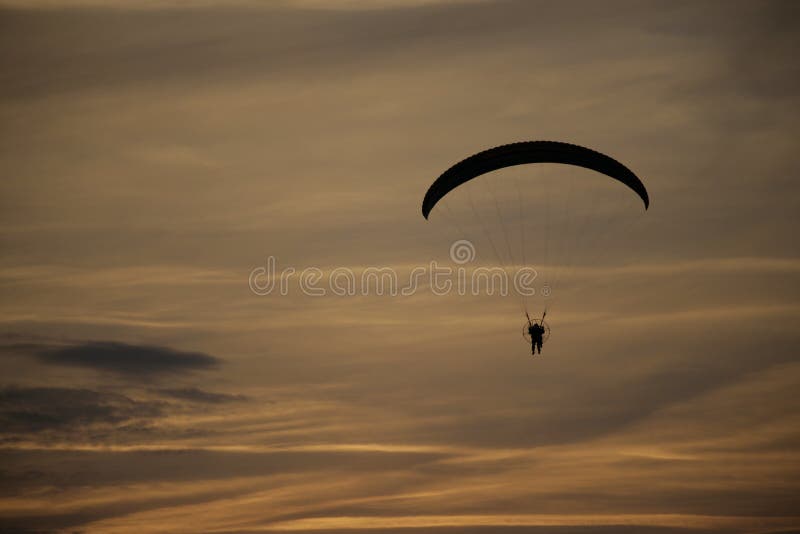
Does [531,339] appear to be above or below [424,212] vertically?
below

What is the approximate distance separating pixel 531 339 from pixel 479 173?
1093 cm

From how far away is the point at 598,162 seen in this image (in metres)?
95.7

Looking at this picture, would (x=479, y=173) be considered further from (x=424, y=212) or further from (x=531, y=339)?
(x=531, y=339)

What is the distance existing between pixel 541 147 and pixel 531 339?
40.6ft

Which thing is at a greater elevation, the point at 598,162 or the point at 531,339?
the point at 598,162

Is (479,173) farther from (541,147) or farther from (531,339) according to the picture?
(531,339)

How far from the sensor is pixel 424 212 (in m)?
97.8

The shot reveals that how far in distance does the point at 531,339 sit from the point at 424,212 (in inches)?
410

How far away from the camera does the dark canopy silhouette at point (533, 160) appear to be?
9519cm

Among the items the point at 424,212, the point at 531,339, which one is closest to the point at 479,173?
the point at 424,212

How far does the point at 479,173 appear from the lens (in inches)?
3834

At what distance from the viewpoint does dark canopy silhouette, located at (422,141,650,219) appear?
312ft

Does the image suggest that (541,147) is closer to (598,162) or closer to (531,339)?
(598,162)

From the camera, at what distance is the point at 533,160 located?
96.3m
